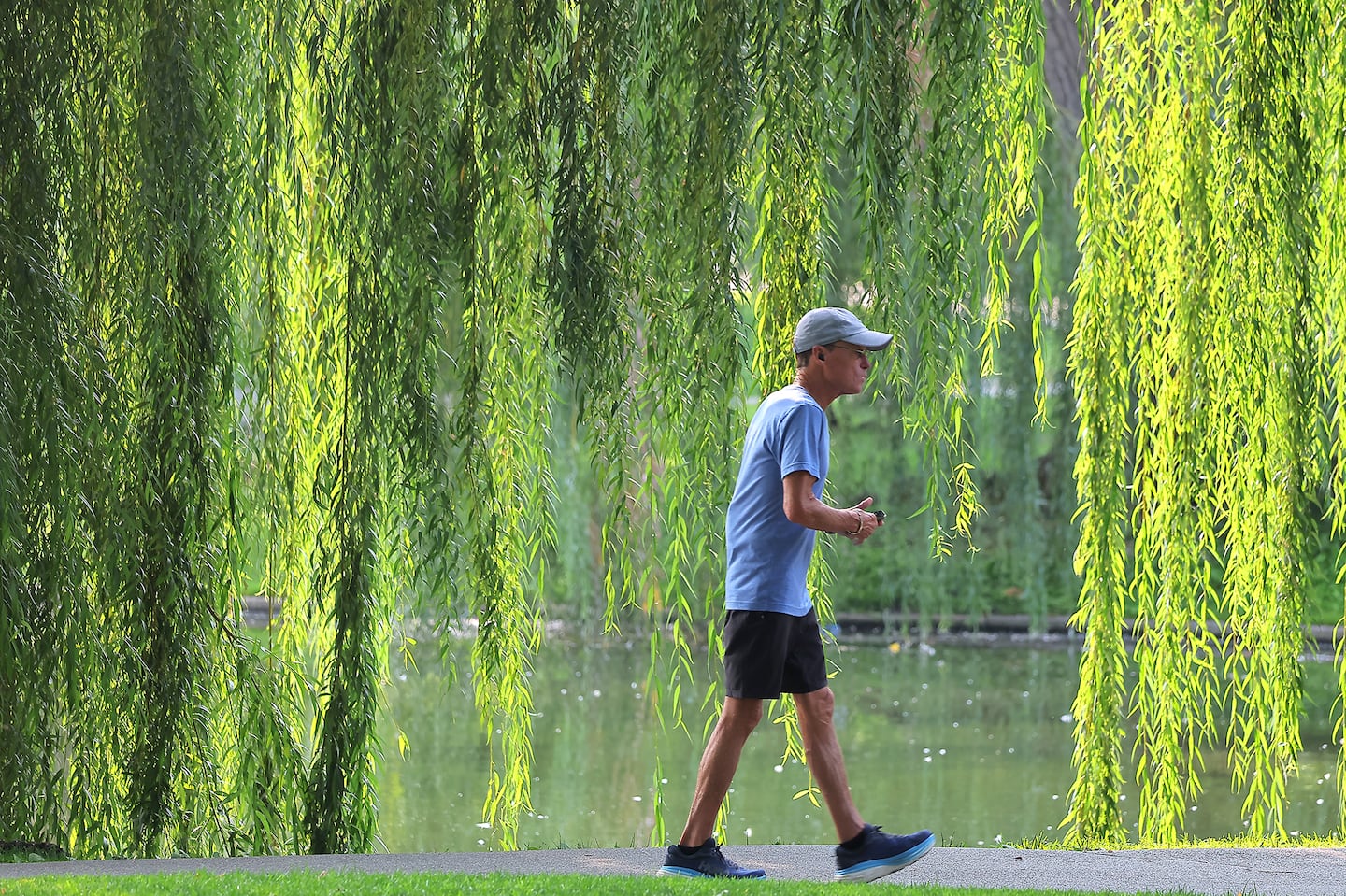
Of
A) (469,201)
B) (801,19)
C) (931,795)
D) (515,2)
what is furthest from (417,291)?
(931,795)

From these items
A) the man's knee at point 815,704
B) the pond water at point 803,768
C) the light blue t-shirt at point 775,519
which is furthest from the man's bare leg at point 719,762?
the pond water at point 803,768

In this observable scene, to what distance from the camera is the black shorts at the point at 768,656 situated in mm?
3818

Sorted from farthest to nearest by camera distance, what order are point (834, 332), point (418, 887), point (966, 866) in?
point (966, 866) → point (834, 332) → point (418, 887)

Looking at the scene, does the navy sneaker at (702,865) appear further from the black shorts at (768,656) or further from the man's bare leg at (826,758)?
the black shorts at (768,656)

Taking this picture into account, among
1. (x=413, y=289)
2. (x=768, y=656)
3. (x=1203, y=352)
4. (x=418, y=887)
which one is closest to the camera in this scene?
(x=418, y=887)

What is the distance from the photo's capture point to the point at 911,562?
14.4 m

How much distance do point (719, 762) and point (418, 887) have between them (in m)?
0.77

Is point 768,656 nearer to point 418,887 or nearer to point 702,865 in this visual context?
point 702,865

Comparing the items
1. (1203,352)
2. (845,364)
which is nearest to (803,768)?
(1203,352)

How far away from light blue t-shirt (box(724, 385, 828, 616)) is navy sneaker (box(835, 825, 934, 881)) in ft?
1.98

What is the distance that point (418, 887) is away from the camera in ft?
12.1

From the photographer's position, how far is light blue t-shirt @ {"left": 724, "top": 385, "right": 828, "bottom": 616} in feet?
12.6

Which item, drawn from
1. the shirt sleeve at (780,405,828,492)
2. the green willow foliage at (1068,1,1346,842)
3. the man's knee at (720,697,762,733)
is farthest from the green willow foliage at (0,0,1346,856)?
the shirt sleeve at (780,405,828,492)

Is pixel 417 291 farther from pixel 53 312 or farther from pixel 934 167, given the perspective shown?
pixel 934 167
